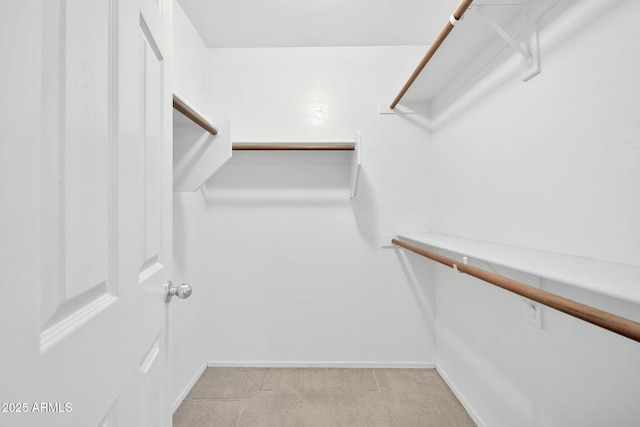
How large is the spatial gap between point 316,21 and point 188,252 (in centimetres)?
154

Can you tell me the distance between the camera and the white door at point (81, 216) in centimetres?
31

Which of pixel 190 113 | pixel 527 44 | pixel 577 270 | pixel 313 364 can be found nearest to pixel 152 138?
pixel 190 113

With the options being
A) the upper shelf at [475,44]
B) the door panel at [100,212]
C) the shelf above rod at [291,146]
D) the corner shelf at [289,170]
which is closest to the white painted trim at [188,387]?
the door panel at [100,212]

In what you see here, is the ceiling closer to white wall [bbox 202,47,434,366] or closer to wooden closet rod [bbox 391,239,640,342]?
white wall [bbox 202,47,434,366]

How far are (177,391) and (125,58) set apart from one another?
1.66 metres

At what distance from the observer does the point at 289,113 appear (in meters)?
2.08

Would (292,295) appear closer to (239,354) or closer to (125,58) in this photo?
(239,354)

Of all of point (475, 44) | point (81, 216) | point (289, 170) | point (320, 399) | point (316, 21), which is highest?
point (316, 21)

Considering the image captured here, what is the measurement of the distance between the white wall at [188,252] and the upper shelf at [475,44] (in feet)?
4.05

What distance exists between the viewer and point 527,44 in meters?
1.13

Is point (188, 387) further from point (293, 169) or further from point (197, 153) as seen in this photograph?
point (293, 169)

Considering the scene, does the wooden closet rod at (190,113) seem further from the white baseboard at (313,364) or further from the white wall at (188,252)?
the white baseboard at (313,364)

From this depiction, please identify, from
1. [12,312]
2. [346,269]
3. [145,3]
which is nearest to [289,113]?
[346,269]

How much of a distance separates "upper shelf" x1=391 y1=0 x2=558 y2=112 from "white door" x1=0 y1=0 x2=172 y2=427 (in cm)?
105
